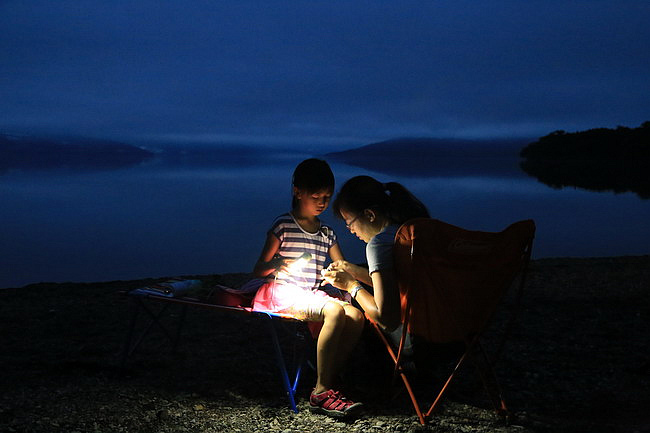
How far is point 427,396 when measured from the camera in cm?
301

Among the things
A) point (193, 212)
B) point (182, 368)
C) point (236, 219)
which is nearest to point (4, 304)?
point (182, 368)

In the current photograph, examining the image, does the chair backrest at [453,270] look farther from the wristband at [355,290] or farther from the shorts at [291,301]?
the shorts at [291,301]

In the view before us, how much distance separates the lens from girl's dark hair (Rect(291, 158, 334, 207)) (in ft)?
9.78

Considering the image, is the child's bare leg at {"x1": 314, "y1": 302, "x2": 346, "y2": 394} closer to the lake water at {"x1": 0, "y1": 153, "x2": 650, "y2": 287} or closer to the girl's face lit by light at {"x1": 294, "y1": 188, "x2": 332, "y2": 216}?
the girl's face lit by light at {"x1": 294, "y1": 188, "x2": 332, "y2": 216}

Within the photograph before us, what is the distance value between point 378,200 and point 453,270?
477 mm

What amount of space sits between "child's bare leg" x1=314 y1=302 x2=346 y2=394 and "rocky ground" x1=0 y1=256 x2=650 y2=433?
0.59ft

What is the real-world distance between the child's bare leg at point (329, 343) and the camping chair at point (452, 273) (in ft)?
1.04

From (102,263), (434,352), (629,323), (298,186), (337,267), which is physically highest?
(298,186)

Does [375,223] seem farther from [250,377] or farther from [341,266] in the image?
[250,377]

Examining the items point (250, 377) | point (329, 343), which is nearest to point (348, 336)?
point (329, 343)

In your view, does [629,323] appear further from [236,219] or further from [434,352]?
[236,219]

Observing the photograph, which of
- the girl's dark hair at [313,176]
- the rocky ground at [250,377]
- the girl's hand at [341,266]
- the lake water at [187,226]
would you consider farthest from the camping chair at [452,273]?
the lake water at [187,226]

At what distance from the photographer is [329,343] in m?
2.68

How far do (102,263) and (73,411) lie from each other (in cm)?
798
